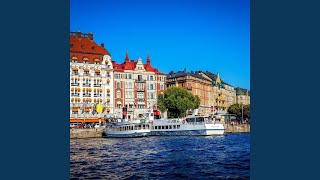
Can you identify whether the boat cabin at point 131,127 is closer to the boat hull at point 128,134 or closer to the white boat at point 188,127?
the boat hull at point 128,134

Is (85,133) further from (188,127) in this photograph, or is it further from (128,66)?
(128,66)

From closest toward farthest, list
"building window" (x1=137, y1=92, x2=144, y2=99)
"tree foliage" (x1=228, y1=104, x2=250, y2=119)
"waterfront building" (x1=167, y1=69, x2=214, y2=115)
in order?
"building window" (x1=137, y1=92, x2=144, y2=99) < "tree foliage" (x1=228, y1=104, x2=250, y2=119) < "waterfront building" (x1=167, y1=69, x2=214, y2=115)

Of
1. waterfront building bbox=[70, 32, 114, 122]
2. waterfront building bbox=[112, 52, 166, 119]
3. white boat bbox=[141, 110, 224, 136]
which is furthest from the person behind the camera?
waterfront building bbox=[112, 52, 166, 119]

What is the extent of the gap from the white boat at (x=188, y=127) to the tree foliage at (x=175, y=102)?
4.81 meters

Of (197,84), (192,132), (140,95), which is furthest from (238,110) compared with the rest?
(192,132)

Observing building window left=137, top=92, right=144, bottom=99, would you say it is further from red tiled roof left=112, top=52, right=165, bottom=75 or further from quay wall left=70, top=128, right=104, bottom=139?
quay wall left=70, top=128, right=104, bottom=139

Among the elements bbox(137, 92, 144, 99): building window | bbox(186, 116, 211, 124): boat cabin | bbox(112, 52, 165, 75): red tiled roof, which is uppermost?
bbox(112, 52, 165, 75): red tiled roof

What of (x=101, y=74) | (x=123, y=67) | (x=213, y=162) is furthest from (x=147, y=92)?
(x=213, y=162)

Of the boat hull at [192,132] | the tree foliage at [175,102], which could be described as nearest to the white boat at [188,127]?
the boat hull at [192,132]

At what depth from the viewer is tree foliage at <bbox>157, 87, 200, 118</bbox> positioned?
35.8 metres

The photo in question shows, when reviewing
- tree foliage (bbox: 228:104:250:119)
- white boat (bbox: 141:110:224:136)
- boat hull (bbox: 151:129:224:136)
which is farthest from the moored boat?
tree foliage (bbox: 228:104:250:119)

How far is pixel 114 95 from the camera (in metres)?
36.2

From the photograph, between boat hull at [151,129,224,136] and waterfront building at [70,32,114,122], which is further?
boat hull at [151,129,224,136]

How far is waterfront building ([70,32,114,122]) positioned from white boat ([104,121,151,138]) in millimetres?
1459
